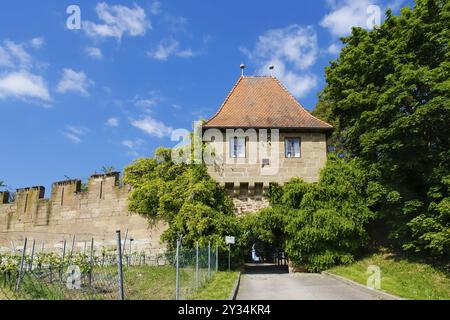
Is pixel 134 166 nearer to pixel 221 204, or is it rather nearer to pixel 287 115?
pixel 221 204

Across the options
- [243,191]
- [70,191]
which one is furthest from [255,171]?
[70,191]

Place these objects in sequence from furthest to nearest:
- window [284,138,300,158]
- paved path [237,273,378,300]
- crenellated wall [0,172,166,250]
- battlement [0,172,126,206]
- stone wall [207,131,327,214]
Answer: battlement [0,172,126,206]
crenellated wall [0,172,166,250]
window [284,138,300,158]
stone wall [207,131,327,214]
paved path [237,273,378,300]

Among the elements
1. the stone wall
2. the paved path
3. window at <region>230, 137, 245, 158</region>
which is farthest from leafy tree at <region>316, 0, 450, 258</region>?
window at <region>230, 137, 245, 158</region>

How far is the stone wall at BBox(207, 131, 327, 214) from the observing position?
20969 mm

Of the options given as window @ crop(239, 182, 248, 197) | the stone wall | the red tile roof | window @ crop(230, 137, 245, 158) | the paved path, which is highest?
the red tile roof

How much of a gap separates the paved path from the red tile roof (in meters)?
8.14

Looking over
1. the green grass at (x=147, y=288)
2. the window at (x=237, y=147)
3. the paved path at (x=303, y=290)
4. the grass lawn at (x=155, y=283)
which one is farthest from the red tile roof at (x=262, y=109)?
the green grass at (x=147, y=288)

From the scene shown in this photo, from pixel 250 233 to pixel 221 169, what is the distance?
3.41 meters

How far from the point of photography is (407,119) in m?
17.2

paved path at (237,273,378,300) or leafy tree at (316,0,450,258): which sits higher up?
leafy tree at (316,0,450,258)

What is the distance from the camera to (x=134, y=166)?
22.1m

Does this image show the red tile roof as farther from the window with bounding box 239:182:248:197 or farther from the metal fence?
the metal fence

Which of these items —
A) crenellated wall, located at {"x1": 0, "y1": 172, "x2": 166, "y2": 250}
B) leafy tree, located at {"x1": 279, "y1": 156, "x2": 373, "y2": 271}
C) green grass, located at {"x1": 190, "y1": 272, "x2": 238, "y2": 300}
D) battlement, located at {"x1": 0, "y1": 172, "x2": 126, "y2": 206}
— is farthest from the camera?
battlement, located at {"x1": 0, "y1": 172, "x2": 126, "y2": 206}
